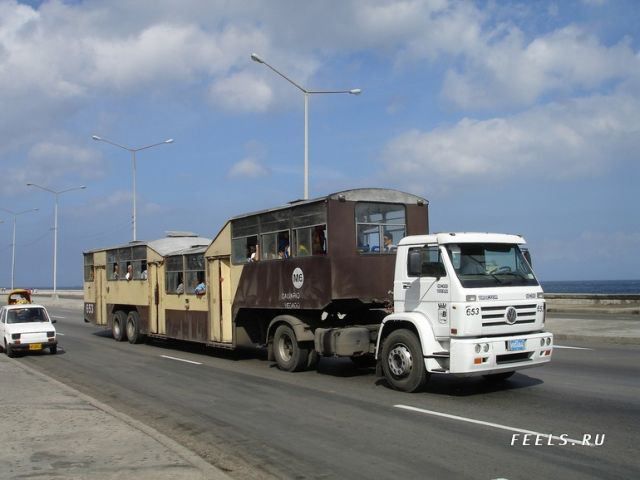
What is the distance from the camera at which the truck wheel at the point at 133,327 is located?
21031 mm

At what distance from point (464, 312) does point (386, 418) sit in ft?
6.71

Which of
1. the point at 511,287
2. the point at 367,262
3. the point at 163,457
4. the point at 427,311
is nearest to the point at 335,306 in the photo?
the point at 367,262

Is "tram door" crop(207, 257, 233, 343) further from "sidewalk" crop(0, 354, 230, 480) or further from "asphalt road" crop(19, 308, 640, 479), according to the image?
"sidewalk" crop(0, 354, 230, 480)

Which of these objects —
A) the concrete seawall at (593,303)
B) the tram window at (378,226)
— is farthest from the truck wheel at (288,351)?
the concrete seawall at (593,303)

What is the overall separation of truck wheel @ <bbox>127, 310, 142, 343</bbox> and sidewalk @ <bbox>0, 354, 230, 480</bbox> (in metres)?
11.1

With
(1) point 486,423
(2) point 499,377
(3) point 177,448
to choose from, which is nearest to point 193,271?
(2) point 499,377

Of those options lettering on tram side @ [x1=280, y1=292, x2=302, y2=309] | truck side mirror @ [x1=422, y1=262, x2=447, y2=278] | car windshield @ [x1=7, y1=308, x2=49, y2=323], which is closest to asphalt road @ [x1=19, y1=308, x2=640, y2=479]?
lettering on tram side @ [x1=280, y1=292, x2=302, y2=309]

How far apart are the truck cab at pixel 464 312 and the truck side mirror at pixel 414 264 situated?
0.6 inches

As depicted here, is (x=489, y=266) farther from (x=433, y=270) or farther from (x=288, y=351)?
(x=288, y=351)

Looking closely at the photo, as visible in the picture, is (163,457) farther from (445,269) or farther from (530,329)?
(530,329)

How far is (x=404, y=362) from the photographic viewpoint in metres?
10.3

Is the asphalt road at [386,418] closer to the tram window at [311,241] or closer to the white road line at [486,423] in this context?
the white road line at [486,423]

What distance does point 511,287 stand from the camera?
9.94 m

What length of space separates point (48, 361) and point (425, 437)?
42.3ft
